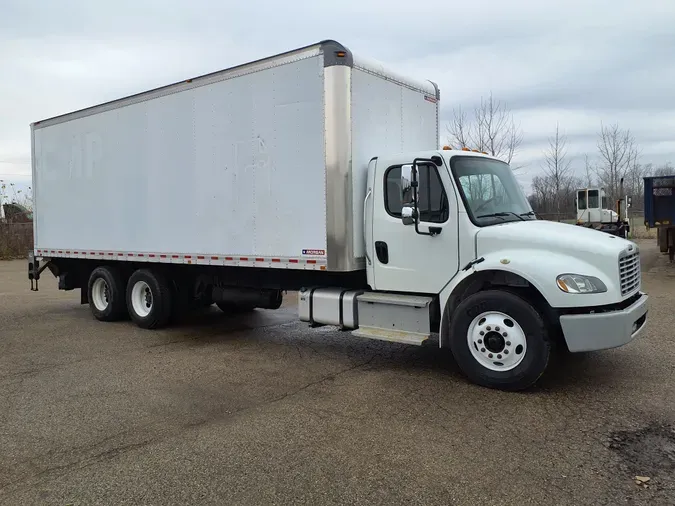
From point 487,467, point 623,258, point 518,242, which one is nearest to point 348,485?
point 487,467

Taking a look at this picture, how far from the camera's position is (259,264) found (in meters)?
7.41

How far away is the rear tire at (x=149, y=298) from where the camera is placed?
358 inches

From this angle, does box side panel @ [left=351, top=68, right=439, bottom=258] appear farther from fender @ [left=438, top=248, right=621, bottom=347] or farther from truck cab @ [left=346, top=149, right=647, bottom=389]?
fender @ [left=438, top=248, right=621, bottom=347]

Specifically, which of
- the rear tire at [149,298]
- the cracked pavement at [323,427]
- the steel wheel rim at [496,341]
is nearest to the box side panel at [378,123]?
the steel wheel rim at [496,341]

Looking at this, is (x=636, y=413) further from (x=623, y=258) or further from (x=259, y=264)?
(x=259, y=264)

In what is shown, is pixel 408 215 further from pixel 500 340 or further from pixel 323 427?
pixel 323 427

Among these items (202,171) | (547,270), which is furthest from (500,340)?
(202,171)

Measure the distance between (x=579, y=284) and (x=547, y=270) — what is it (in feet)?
1.01

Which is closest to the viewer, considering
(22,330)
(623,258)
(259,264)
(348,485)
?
(348,485)

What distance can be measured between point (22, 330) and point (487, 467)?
834cm

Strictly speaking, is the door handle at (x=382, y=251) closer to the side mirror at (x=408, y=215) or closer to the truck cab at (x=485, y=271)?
the truck cab at (x=485, y=271)

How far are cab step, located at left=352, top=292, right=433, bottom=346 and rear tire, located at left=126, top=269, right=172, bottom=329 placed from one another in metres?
3.81

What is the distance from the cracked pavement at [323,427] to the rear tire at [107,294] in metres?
1.86

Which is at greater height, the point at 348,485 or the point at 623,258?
the point at 623,258
